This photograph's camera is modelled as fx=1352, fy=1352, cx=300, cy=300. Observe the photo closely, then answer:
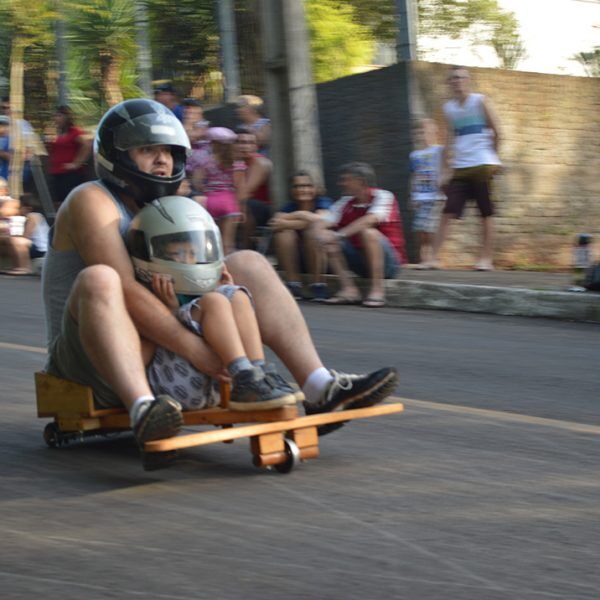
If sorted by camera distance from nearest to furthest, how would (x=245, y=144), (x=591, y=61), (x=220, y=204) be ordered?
(x=220, y=204) → (x=245, y=144) → (x=591, y=61)

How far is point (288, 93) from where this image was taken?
14.4m

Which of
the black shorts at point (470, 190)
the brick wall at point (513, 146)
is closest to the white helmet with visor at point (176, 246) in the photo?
the black shorts at point (470, 190)

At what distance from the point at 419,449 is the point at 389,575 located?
1.83 m

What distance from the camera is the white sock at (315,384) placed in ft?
17.6

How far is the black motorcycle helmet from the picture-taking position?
5371 millimetres

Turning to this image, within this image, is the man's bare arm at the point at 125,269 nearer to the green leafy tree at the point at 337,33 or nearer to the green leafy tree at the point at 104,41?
the green leafy tree at the point at 337,33

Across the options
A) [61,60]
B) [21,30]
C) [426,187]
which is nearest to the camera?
[426,187]

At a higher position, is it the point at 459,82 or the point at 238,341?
the point at 459,82

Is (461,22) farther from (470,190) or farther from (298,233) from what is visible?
(298,233)

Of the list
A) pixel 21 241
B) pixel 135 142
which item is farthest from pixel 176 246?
pixel 21 241

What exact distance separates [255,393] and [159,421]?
1.38 ft

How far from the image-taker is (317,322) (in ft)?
34.6

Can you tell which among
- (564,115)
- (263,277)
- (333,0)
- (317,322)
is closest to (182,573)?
(263,277)

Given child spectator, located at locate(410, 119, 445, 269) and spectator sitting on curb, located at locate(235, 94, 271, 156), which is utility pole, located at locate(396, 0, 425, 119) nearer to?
child spectator, located at locate(410, 119, 445, 269)
